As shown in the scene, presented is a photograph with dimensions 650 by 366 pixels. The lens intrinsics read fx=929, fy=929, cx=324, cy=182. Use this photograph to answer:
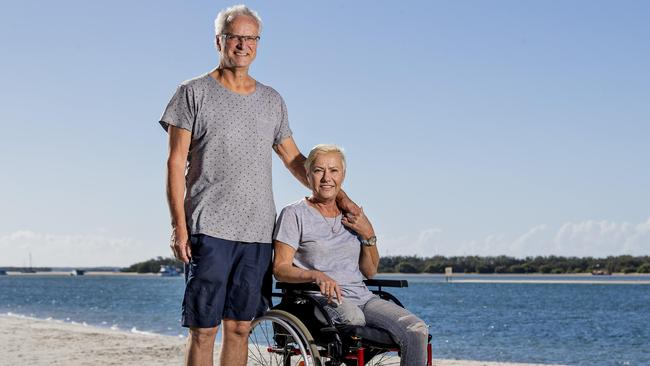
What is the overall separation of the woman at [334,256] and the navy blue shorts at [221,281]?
193mm

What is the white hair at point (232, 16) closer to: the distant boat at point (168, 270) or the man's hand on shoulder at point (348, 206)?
the man's hand on shoulder at point (348, 206)

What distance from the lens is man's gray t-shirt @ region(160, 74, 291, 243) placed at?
343 centimetres

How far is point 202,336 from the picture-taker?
345 cm

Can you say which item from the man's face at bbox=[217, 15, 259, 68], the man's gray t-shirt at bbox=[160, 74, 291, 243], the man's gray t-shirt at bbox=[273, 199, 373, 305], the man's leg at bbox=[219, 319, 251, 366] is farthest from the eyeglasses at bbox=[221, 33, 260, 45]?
the man's leg at bbox=[219, 319, 251, 366]

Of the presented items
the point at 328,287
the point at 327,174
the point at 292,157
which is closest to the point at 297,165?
the point at 292,157

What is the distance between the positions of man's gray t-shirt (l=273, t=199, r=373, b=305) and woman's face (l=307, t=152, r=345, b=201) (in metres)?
0.11

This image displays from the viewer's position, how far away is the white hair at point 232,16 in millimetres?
3484

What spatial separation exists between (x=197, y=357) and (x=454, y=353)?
1710 cm

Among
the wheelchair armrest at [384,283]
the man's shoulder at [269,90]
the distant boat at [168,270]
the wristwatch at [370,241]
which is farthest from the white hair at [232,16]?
the distant boat at [168,270]

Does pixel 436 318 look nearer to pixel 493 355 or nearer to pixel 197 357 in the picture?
pixel 493 355

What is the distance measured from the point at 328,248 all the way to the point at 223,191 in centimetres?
59

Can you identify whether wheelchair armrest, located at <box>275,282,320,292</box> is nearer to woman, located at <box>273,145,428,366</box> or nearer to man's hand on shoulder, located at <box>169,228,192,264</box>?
woman, located at <box>273,145,428,366</box>

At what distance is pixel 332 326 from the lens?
11.9ft

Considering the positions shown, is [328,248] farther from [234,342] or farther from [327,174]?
[234,342]
